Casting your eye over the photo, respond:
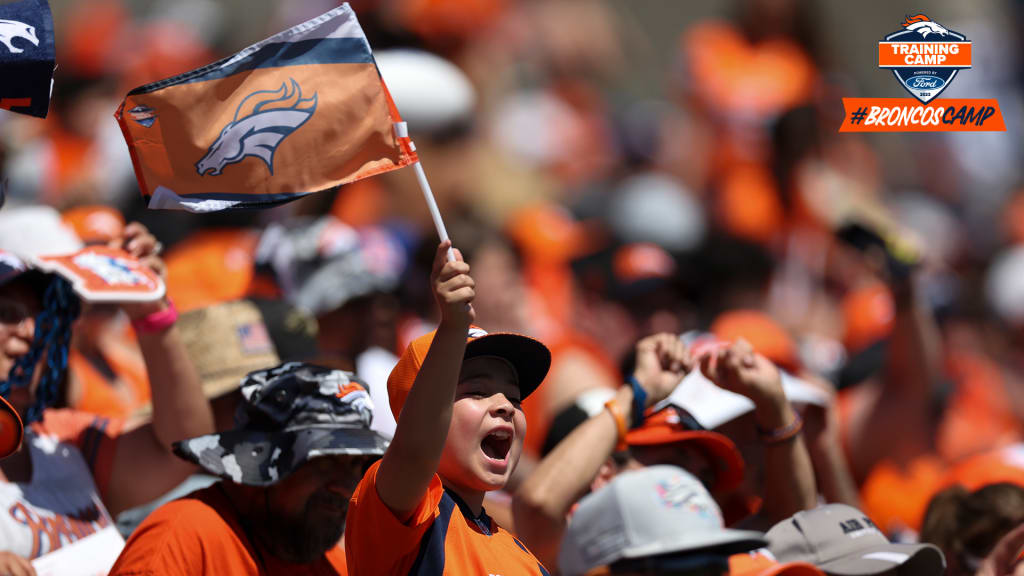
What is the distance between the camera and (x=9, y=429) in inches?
126

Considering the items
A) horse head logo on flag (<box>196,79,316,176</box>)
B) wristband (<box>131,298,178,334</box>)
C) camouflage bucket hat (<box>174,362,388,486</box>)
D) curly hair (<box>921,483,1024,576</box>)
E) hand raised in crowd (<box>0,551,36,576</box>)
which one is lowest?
curly hair (<box>921,483,1024,576</box>)

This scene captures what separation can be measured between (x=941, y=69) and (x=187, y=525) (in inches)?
120

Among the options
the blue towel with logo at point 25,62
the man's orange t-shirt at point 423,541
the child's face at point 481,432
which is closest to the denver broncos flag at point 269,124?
the blue towel with logo at point 25,62

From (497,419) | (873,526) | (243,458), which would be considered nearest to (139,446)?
(243,458)

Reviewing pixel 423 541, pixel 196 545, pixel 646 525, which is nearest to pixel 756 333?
pixel 646 525

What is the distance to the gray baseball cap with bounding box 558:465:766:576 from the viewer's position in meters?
3.40

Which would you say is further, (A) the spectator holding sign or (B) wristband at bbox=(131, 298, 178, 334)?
(B) wristband at bbox=(131, 298, 178, 334)

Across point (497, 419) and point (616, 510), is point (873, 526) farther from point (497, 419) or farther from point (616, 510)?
point (497, 419)

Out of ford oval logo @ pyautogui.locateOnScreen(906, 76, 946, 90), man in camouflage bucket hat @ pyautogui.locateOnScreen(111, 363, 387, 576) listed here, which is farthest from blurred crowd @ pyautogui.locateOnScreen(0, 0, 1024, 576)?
ford oval logo @ pyautogui.locateOnScreen(906, 76, 946, 90)

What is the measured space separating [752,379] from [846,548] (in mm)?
584

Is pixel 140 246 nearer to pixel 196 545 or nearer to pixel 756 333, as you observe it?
pixel 196 545

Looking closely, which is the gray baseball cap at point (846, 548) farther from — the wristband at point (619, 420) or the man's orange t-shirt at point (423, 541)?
the man's orange t-shirt at point (423, 541)

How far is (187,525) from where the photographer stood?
11.4 feet

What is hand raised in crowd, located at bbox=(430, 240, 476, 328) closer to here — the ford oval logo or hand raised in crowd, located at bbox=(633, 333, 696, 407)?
hand raised in crowd, located at bbox=(633, 333, 696, 407)
